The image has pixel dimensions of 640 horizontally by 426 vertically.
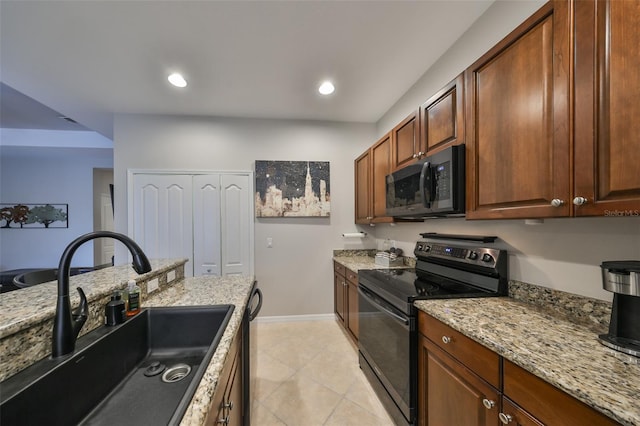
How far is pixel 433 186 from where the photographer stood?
5.42 feet

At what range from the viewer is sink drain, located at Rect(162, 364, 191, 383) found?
982 millimetres

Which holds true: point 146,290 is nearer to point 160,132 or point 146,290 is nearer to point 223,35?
point 223,35

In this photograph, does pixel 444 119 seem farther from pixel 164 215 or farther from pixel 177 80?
pixel 164 215

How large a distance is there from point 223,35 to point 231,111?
134 cm

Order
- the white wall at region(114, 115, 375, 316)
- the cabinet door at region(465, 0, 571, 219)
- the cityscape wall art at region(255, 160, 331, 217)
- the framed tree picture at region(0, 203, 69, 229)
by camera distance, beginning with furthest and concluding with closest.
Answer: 1. the framed tree picture at region(0, 203, 69, 229)
2. the cityscape wall art at region(255, 160, 331, 217)
3. the white wall at region(114, 115, 375, 316)
4. the cabinet door at region(465, 0, 571, 219)

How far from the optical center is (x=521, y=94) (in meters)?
1.13

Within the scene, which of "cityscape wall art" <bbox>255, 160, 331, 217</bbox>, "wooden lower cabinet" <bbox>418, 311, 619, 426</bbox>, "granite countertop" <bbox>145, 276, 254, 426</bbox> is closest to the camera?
"granite countertop" <bbox>145, 276, 254, 426</bbox>

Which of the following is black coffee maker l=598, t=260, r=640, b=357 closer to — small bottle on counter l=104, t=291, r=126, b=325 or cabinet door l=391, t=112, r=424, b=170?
cabinet door l=391, t=112, r=424, b=170

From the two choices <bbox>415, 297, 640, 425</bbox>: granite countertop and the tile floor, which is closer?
<bbox>415, 297, 640, 425</bbox>: granite countertop

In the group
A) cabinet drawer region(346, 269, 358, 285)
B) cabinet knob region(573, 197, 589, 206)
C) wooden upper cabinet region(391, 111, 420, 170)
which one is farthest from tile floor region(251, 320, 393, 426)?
wooden upper cabinet region(391, 111, 420, 170)

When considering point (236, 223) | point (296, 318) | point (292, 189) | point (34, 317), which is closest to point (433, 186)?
Answer: point (34, 317)

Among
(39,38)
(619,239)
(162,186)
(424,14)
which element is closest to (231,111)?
(162,186)

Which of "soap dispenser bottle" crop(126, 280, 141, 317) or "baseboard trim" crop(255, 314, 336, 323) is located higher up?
"soap dispenser bottle" crop(126, 280, 141, 317)

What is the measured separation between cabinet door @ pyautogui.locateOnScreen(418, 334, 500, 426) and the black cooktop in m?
0.23
